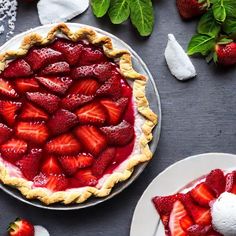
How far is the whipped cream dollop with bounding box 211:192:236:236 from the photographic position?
6.02 ft

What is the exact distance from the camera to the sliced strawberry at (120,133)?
1850 mm

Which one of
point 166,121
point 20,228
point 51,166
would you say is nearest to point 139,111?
point 166,121

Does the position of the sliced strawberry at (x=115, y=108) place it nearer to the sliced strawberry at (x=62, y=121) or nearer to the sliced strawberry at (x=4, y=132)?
the sliced strawberry at (x=62, y=121)

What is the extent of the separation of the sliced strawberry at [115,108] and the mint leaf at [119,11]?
0.71 ft

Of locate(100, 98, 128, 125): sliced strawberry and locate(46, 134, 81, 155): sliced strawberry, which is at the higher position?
locate(100, 98, 128, 125): sliced strawberry

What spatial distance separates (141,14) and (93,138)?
1.14 feet

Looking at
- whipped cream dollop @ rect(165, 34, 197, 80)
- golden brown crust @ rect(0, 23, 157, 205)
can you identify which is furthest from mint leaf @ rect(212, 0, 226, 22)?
golden brown crust @ rect(0, 23, 157, 205)

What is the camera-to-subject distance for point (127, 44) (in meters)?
1.97

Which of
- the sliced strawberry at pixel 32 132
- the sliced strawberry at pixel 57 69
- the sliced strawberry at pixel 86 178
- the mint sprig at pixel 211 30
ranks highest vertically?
the sliced strawberry at pixel 57 69

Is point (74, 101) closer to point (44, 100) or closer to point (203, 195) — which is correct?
point (44, 100)

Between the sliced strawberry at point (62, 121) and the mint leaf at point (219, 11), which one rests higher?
the mint leaf at point (219, 11)

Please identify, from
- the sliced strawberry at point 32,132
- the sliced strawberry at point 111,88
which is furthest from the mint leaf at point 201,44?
the sliced strawberry at point 32,132

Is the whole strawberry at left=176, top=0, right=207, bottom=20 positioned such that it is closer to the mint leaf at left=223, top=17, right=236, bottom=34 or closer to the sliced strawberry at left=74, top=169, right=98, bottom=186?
the mint leaf at left=223, top=17, right=236, bottom=34

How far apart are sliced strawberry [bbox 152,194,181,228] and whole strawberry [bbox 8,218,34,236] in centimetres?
33
